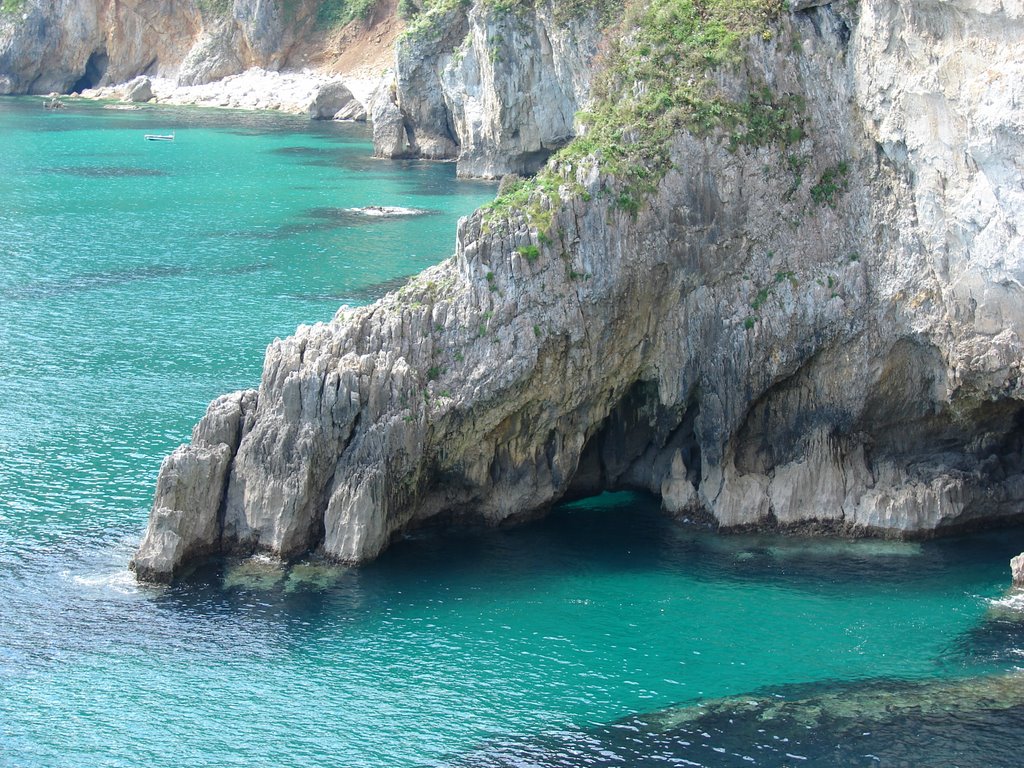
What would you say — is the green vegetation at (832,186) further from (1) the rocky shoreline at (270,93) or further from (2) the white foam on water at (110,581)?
(1) the rocky shoreline at (270,93)

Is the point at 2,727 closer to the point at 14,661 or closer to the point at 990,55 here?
the point at 14,661

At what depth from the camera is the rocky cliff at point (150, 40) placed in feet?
535

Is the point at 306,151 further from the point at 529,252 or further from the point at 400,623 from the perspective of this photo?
the point at 400,623

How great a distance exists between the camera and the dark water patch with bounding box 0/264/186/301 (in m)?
66.4

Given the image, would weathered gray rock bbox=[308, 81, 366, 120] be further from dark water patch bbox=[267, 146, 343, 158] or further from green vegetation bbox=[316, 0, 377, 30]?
dark water patch bbox=[267, 146, 343, 158]

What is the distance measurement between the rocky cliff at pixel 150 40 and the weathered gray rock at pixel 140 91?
4.05 m

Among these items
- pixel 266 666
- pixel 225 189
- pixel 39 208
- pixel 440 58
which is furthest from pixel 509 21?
pixel 266 666

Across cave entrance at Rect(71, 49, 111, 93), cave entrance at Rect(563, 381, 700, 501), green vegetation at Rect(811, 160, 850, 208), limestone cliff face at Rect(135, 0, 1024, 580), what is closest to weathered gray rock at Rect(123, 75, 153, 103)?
cave entrance at Rect(71, 49, 111, 93)

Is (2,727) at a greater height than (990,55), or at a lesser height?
lesser

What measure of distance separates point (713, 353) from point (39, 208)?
213 feet

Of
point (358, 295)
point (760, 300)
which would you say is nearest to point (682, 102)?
point (760, 300)

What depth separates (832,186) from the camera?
1554 inches

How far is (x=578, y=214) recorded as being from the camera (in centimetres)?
3900

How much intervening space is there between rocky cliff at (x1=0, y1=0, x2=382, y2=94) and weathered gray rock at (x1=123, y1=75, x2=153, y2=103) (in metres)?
4.05
